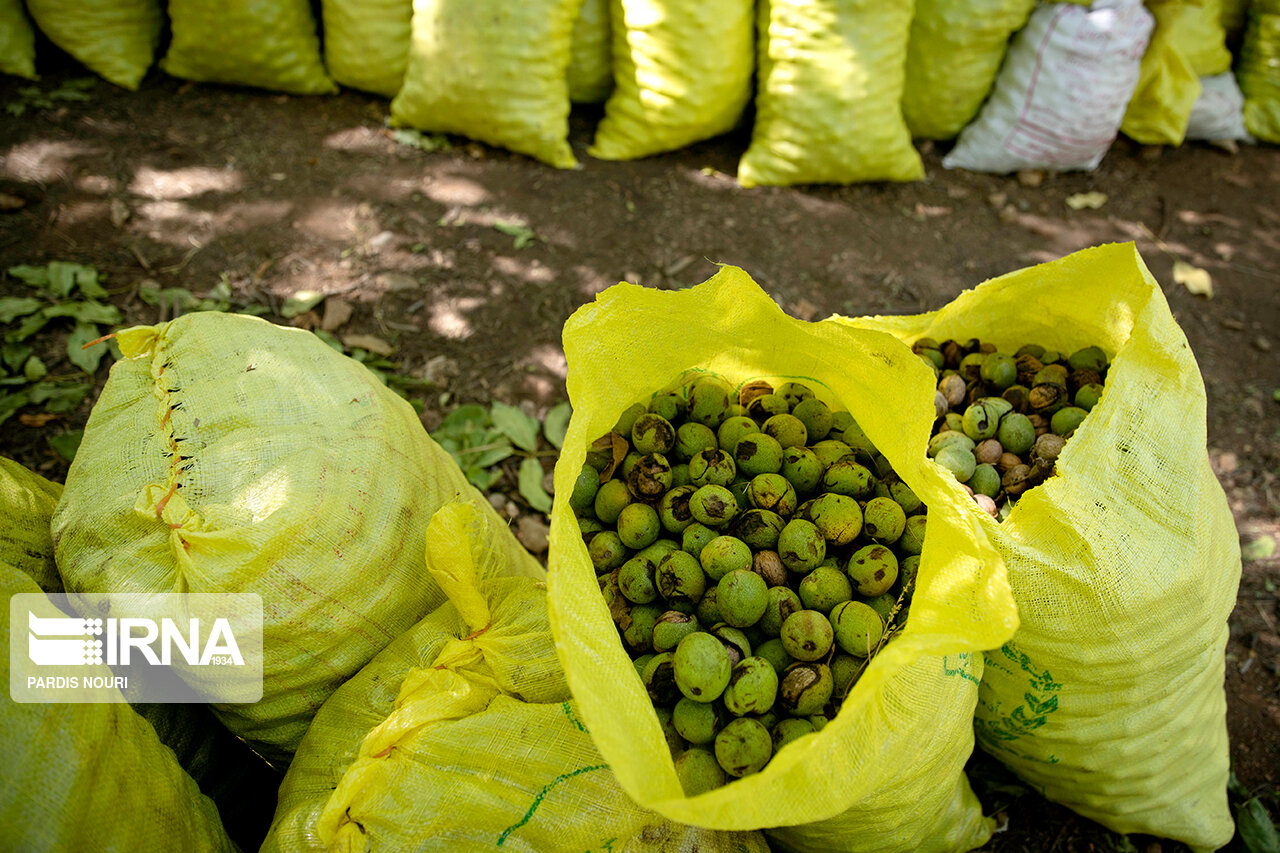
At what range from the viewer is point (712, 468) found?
145 cm

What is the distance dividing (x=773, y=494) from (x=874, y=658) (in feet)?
1.27

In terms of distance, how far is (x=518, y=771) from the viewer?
124 centimetres

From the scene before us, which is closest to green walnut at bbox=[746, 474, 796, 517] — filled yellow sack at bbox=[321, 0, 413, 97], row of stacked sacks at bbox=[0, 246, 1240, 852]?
row of stacked sacks at bbox=[0, 246, 1240, 852]

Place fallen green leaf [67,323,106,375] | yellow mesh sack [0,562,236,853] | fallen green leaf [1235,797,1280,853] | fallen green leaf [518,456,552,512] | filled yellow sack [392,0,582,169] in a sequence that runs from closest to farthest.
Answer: yellow mesh sack [0,562,236,853] → fallen green leaf [1235,797,1280,853] → fallen green leaf [518,456,552,512] → fallen green leaf [67,323,106,375] → filled yellow sack [392,0,582,169]

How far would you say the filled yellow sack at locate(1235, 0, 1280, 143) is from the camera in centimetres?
368

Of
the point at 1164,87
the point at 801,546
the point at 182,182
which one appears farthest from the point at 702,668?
the point at 1164,87

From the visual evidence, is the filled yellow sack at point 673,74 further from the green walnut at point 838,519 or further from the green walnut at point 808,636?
the green walnut at point 808,636

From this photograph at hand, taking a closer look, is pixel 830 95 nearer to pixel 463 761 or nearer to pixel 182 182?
pixel 182 182

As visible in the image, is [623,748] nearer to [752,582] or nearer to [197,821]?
[752,582]

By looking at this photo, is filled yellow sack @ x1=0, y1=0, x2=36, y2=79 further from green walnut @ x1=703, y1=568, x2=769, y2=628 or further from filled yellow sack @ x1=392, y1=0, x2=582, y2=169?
green walnut @ x1=703, y1=568, x2=769, y2=628

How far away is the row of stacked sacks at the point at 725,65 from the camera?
295cm

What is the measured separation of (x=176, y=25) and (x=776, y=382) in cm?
323

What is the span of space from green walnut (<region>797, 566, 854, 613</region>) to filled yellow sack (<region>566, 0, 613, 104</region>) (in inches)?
109

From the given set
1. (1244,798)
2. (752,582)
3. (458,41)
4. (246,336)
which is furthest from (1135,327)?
(458,41)
